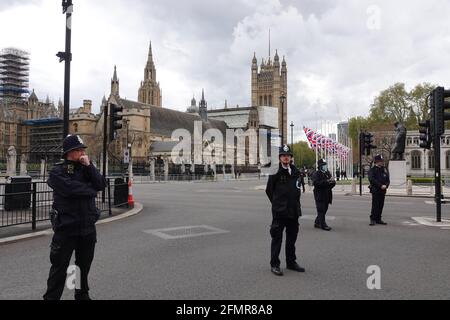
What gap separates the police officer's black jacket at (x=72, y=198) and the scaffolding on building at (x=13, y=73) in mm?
132633

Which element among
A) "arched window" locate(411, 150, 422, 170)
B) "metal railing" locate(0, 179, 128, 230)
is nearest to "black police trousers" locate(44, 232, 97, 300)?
"metal railing" locate(0, 179, 128, 230)

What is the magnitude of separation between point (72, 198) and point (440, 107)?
35.6ft

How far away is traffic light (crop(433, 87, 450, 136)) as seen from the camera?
1187 centimetres

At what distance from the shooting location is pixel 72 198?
176 inches

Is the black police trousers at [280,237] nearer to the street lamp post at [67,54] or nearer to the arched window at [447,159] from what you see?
the street lamp post at [67,54]

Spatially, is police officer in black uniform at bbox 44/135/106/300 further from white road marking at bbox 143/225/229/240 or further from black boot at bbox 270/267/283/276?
white road marking at bbox 143/225/229/240

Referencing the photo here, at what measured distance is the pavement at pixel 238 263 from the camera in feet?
16.9

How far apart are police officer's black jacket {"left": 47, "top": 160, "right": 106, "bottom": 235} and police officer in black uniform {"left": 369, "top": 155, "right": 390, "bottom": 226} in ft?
28.5

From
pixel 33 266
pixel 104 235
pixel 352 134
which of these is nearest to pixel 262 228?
pixel 104 235

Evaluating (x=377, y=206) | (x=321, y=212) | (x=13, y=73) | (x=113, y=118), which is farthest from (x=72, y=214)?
(x=13, y=73)

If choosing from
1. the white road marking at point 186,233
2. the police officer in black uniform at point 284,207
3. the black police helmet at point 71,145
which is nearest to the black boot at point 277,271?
the police officer in black uniform at point 284,207

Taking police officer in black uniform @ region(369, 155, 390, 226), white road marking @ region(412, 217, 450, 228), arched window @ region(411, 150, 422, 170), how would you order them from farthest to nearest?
arched window @ region(411, 150, 422, 170), police officer in black uniform @ region(369, 155, 390, 226), white road marking @ region(412, 217, 450, 228)

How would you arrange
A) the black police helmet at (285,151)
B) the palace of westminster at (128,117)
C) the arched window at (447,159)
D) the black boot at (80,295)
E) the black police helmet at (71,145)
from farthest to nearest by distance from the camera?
the palace of westminster at (128,117) → the arched window at (447,159) → the black police helmet at (285,151) → the black boot at (80,295) → the black police helmet at (71,145)

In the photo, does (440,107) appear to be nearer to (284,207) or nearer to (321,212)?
(321,212)
